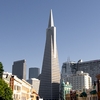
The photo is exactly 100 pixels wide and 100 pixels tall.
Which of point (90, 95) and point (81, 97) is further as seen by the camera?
point (81, 97)

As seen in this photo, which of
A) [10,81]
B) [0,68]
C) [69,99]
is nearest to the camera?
[0,68]

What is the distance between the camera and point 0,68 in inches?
2203

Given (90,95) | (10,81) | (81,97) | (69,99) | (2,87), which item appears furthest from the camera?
(69,99)

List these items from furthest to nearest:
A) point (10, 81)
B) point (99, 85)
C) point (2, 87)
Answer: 1. point (10, 81)
2. point (99, 85)
3. point (2, 87)

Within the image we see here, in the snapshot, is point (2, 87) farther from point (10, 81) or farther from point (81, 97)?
point (81, 97)

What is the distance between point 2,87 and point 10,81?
69.0 ft

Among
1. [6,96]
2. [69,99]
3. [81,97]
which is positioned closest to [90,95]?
[81,97]

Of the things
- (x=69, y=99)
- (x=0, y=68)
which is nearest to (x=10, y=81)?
(x=0, y=68)

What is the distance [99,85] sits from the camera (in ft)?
203

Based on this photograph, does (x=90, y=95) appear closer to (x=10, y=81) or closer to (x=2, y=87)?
(x=10, y=81)

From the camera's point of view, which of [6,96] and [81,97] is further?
[81,97]

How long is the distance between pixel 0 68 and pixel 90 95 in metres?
69.3

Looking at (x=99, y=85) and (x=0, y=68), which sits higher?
(x=0, y=68)

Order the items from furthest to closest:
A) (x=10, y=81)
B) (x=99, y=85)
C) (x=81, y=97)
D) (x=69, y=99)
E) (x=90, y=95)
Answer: (x=69, y=99), (x=81, y=97), (x=90, y=95), (x=10, y=81), (x=99, y=85)
